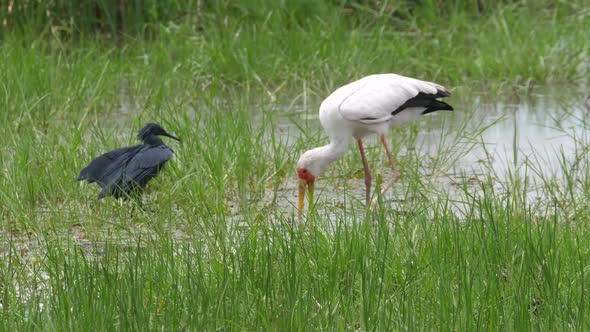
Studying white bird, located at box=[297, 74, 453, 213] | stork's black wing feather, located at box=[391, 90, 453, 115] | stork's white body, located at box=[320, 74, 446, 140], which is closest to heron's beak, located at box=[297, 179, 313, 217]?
white bird, located at box=[297, 74, 453, 213]

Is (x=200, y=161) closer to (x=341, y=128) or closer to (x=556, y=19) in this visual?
(x=341, y=128)

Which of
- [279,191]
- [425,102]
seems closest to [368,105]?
[425,102]

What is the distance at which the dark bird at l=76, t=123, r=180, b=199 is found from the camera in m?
5.11

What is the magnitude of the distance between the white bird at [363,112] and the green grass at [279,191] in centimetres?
19

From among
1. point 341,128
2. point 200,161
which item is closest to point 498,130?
point 341,128

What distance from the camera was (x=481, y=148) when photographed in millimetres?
6641

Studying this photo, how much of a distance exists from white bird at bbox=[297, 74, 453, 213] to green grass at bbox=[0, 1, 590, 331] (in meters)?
0.19

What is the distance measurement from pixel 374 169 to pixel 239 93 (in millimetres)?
2147

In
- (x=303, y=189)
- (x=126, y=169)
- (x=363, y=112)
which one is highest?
(x=363, y=112)

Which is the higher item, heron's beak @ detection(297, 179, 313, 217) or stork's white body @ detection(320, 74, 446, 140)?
stork's white body @ detection(320, 74, 446, 140)

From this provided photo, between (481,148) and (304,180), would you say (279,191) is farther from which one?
(481,148)

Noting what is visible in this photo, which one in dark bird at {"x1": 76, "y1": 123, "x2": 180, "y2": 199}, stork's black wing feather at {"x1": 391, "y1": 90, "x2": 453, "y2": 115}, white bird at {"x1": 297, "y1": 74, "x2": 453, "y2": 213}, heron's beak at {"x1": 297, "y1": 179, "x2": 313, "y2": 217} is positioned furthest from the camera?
stork's black wing feather at {"x1": 391, "y1": 90, "x2": 453, "y2": 115}

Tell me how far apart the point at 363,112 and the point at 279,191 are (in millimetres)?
712

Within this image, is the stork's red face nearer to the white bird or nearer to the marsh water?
the white bird
